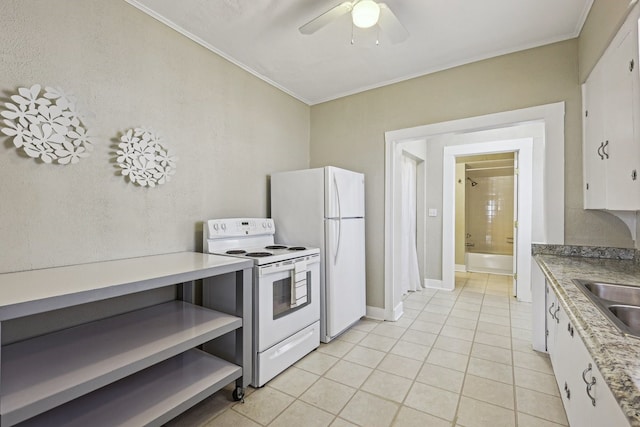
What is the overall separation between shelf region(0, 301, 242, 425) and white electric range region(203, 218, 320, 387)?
0.27 meters

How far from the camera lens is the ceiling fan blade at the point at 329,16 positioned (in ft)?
5.79

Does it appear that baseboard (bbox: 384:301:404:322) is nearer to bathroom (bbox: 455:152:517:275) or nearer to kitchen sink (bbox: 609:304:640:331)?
kitchen sink (bbox: 609:304:640:331)

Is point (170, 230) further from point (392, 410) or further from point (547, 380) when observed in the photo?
point (547, 380)

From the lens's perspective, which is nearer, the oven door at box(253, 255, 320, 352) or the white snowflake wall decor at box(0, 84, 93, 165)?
the white snowflake wall decor at box(0, 84, 93, 165)

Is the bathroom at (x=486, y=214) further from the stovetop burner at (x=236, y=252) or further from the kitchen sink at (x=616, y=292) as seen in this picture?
the stovetop burner at (x=236, y=252)

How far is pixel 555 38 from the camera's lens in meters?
2.38

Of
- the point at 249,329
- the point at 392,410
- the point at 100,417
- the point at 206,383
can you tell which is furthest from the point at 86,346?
the point at 392,410

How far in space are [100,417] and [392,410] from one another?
1559 millimetres

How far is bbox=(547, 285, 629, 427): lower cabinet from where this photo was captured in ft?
2.89

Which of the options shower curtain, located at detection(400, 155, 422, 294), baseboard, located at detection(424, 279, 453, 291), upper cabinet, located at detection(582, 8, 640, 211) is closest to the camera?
upper cabinet, located at detection(582, 8, 640, 211)

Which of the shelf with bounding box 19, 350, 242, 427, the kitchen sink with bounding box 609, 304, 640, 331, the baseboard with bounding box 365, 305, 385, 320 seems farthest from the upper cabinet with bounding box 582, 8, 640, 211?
the shelf with bounding box 19, 350, 242, 427

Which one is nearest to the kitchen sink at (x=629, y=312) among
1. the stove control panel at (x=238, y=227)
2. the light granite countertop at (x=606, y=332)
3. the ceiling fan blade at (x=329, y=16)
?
the light granite countertop at (x=606, y=332)

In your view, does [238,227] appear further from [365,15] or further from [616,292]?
[616,292]

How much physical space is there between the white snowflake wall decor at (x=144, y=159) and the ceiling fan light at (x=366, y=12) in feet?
5.26
